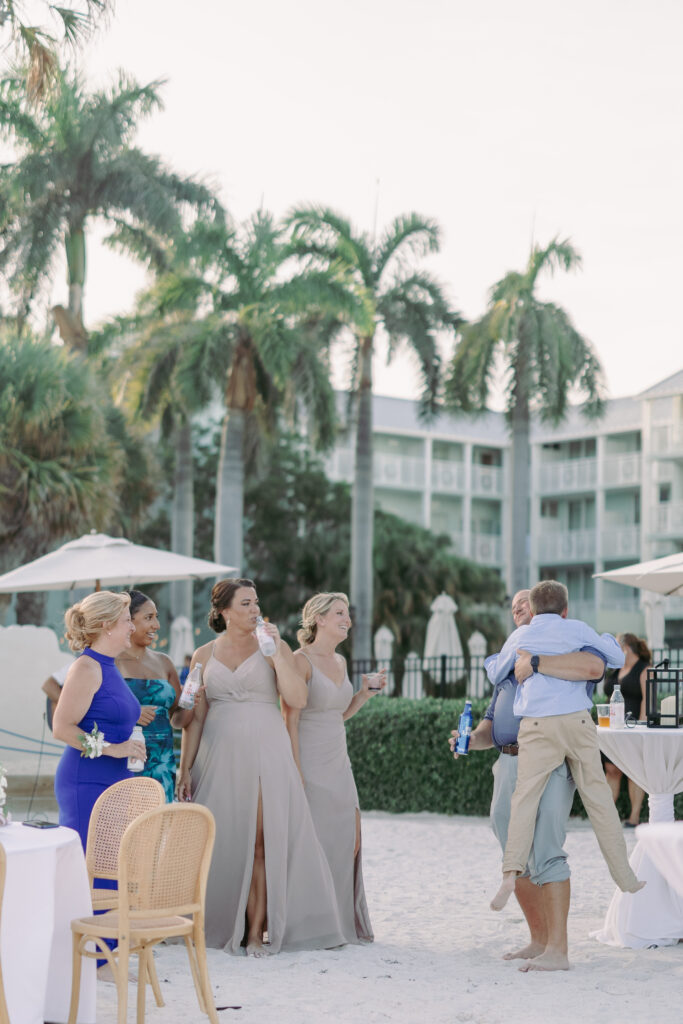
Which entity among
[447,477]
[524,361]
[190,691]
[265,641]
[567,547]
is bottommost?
[190,691]

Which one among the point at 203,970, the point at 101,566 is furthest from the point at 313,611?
the point at 101,566

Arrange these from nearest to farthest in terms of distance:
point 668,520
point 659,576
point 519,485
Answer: point 659,576, point 519,485, point 668,520

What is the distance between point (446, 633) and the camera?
21594 mm

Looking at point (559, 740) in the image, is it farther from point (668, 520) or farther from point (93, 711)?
point (668, 520)

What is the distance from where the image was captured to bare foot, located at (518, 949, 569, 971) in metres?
6.45

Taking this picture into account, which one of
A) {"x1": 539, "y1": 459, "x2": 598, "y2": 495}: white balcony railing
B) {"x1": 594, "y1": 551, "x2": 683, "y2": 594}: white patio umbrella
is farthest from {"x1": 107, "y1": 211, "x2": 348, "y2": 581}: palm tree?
{"x1": 539, "y1": 459, "x2": 598, "y2": 495}: white balcony railing

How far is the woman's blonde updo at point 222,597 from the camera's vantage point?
6926 millimetres

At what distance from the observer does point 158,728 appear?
23.4ft

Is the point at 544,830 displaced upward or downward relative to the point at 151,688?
downward

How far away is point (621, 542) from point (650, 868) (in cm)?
4107

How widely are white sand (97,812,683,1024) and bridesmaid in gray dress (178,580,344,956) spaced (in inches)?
6.8

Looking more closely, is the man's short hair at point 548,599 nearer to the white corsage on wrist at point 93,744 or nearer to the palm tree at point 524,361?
the white corsage on wrist at point 93,744

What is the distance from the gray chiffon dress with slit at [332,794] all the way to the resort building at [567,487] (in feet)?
123

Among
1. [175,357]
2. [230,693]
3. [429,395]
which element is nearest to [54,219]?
[175,357]
